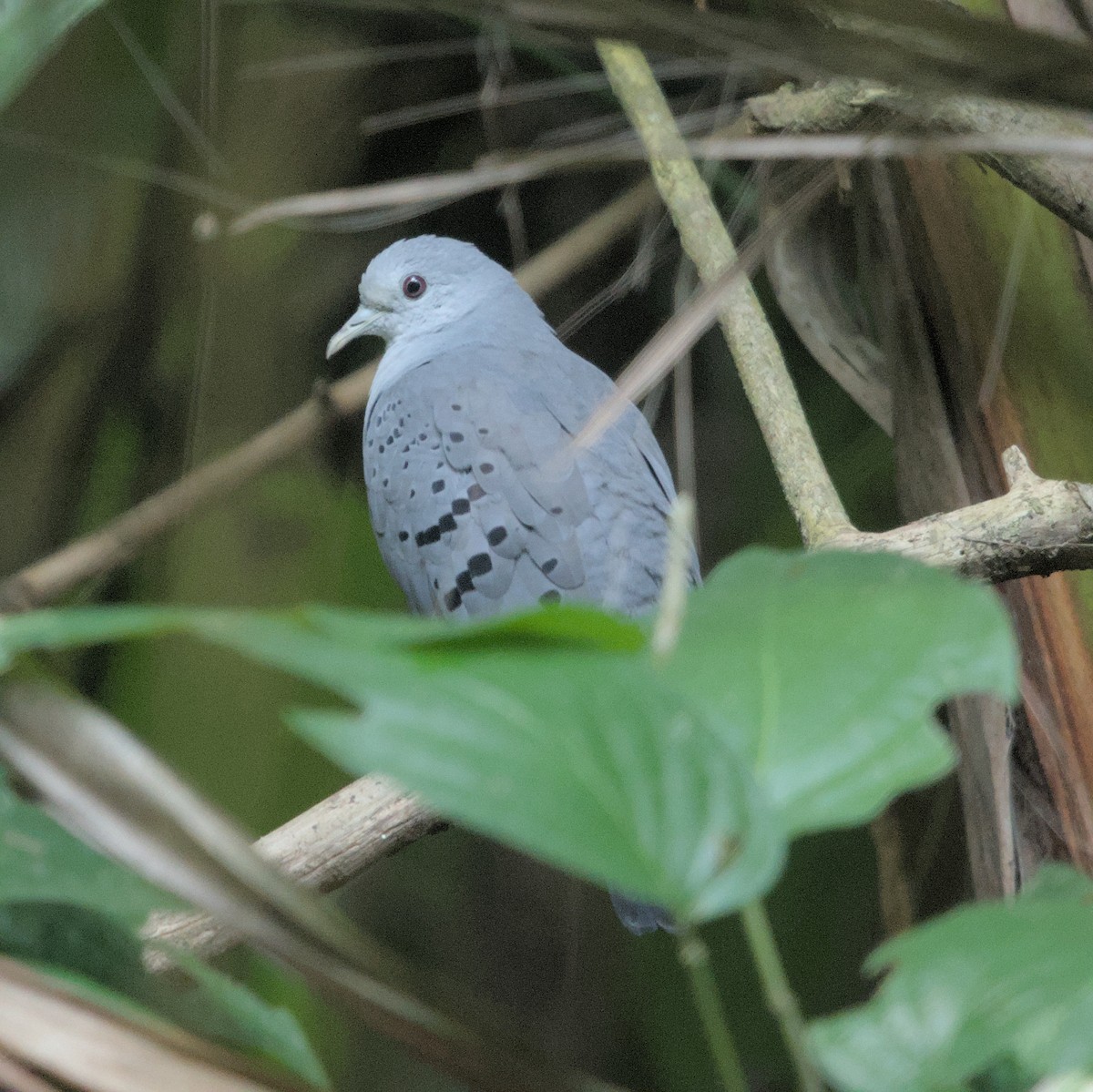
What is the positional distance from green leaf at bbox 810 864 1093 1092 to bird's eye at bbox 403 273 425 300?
1978 mm

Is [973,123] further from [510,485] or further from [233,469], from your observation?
[233,469]

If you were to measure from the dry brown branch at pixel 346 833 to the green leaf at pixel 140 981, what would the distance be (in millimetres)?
727

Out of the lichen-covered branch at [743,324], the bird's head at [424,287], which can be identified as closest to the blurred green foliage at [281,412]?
the bird's head at [424,287]

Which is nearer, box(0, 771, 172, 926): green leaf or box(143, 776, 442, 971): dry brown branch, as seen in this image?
box(0, 771, 172, 926): green leaf

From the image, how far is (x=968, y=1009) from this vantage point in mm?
479

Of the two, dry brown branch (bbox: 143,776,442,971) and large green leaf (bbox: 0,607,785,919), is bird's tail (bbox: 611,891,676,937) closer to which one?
dry brown branch (bbox: 143,776,442,971)

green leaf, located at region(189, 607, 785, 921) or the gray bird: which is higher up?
the gray bird

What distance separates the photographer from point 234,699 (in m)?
2.37

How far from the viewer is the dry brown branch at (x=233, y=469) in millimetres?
1989

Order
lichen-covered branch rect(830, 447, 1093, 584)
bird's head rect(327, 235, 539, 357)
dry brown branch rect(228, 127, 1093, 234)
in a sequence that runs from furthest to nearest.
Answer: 1. bird's head rect(327, 235, 539, 357)
2. lichen-covered branch rect(830, 447, 1093, 584)
3. dry brown branch rect(228, 127, 1093, 234)

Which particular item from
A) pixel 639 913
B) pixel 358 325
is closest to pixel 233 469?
pixel 358 325

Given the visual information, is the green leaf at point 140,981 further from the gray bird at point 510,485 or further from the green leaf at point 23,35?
A: the gray bird at point 510,485

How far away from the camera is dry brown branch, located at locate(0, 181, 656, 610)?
1.99m

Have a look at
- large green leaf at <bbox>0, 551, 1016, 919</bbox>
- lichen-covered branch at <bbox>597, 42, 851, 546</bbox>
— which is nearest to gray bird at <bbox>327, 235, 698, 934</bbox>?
lichen-covered branch at <bbox>597, 42, 851, 546</bbox>
